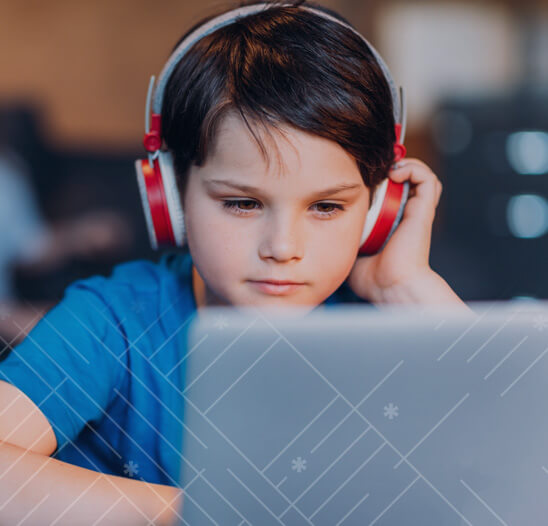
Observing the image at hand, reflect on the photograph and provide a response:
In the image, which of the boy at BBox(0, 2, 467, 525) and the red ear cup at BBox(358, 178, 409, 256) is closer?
the boy at BBox(0, 2, 467, 525)

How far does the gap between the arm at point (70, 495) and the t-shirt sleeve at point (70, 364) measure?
8cm

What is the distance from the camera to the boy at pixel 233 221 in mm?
567

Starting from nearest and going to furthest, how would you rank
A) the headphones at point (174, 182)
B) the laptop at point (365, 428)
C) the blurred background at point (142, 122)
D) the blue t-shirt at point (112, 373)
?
1. the laptop at point (365, 428)
2. the blue t-shirt at point (112, 373)
3. the headphones at point (174, 182)
4. the blurred background at point (142, 122)

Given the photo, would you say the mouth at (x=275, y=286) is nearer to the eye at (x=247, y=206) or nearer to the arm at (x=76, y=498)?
the eye at (x=247, y=206)

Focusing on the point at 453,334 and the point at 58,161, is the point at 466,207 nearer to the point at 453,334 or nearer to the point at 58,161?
the point at 58,161

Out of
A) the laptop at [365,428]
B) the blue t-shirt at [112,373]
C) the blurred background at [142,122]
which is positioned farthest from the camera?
the blurred background at [142,122]

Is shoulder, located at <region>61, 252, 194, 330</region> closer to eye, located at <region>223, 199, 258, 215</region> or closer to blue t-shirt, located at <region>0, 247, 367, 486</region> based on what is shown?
blue t-shirt, located at <region>0, 247, 367, 486</region>

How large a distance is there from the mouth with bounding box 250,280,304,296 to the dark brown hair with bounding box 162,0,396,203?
4.5 inches

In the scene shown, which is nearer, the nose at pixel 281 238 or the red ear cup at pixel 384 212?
Answer: the nose at pixel 281 238

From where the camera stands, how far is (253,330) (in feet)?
1.54

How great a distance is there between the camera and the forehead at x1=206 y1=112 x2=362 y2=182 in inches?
22.5
